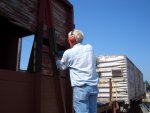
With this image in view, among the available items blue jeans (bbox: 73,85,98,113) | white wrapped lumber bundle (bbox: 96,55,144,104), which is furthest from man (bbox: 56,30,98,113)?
white wrapped lumber bundle (bbox: 96,55,144,104)

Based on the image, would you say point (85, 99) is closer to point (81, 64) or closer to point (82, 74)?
point (82, 74)

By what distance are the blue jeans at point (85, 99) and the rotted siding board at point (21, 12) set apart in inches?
55.2

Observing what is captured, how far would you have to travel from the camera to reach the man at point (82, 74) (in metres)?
3.06

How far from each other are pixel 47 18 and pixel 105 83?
9868 millimetres

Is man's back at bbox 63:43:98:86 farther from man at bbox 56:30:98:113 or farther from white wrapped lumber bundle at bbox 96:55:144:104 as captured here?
white wrapped lumber bundle at bbox 96:55:144:104

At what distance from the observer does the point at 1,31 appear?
4398 millimetres

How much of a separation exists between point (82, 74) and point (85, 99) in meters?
0.35

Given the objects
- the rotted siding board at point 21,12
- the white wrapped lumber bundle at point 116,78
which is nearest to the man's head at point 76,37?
the rotted siding board at point 21,12

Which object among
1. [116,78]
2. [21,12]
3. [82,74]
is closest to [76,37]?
[82,74]

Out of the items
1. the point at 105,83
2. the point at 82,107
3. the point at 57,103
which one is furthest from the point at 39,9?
the point at 105,83

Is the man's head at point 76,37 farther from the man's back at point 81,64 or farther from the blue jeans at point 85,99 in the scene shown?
the blue jeans at point 85,99

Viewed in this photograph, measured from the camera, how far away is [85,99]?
303cm

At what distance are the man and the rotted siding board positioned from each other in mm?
878

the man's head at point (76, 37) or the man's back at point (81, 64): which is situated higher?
the man's head at point (76, 37)
